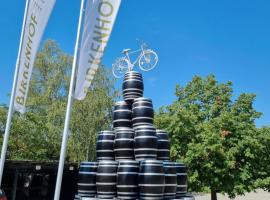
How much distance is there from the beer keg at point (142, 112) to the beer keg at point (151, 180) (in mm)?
1686

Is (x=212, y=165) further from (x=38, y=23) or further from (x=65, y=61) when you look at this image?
(x=65, y=61)

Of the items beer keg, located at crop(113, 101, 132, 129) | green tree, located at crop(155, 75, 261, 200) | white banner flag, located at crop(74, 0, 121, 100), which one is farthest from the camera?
green tree, located at crop(155, 75, 261, 200)

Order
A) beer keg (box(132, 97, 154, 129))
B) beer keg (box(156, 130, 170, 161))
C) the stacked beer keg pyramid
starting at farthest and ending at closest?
beer keg (box(156, 130, 170, 161)) → beer keg (box(132, 97, 154, 129)) → the stacked beer keg pyramid

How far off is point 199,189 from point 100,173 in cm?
1250

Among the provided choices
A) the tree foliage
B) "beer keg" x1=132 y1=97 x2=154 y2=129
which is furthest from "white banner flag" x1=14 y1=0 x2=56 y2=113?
the tree foliage

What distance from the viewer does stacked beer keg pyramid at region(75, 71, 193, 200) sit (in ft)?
34.9

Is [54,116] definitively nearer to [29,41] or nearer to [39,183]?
[39,183]

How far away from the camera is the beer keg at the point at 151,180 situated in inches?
410

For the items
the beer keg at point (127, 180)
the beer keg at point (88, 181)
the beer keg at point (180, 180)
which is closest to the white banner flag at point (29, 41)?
the beer keg at point (88, 181)

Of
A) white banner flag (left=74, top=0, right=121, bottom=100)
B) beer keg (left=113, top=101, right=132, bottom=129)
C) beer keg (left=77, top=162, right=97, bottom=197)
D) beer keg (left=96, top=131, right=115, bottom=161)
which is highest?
white banner flag (left=74, top=0, right=121, bottom=100)

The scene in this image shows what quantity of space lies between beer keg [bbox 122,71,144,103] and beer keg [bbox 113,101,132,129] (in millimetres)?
276

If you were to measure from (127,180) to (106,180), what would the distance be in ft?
2.16

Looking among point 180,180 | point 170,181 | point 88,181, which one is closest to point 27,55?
point 88,181

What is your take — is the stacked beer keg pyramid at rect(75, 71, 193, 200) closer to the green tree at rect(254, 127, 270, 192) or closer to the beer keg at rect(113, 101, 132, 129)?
the beer keg at rect(113, 101, 132, 129)
